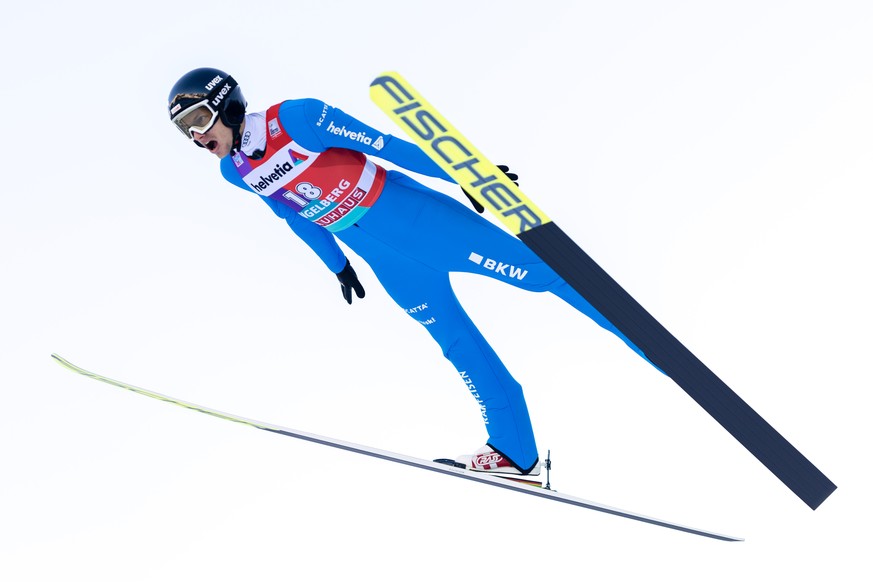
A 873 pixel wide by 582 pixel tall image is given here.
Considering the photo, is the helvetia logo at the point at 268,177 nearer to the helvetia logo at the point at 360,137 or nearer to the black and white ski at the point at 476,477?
the helvetia logo at the point at 360,137

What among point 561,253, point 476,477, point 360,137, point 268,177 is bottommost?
point 476,477

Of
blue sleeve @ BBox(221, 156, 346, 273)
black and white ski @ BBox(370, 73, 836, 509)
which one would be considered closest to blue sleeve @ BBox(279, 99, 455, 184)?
blue sleeve @ BBox(221, 156, 346, 273)

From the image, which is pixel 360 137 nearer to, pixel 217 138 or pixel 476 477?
pixel 217 138

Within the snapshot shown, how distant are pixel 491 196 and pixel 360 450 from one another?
→ 5.01ft

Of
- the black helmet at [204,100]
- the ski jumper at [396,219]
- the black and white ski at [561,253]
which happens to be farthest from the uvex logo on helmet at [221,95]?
the black and white ski at [561,253]

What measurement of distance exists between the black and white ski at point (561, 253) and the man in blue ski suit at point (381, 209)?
51cm

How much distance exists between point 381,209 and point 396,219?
0.07 m

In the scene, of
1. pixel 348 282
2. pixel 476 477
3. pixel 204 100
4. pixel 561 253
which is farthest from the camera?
pixel 348 282

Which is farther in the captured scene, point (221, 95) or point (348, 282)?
point (348, 282)

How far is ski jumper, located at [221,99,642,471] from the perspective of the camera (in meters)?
3.78

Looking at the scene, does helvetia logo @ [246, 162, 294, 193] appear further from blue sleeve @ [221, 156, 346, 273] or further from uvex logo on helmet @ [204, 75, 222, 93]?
uvex logo on helmet @ [204, 75, 222, 93]

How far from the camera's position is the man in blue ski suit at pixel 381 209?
12.3 ft

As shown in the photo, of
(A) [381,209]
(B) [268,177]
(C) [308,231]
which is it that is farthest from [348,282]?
(B) [268,177]

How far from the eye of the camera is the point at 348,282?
4312mm
